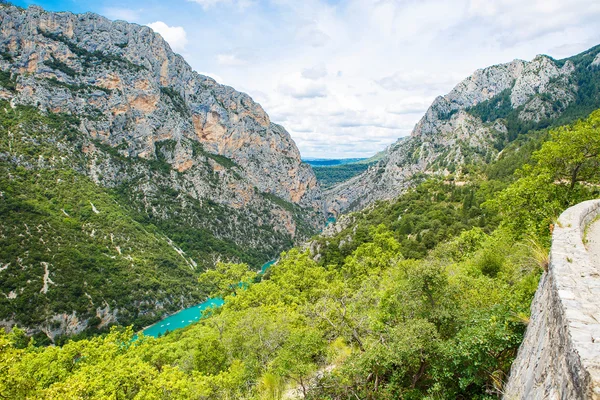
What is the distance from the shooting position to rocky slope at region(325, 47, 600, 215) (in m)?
144

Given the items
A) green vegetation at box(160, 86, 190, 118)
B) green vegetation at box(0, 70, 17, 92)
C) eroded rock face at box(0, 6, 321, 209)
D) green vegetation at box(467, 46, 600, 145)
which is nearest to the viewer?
green vegetation at box(0, 70, 17, 92)

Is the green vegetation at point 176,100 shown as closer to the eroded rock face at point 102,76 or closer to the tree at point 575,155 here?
the eroded rock face at point 102,76

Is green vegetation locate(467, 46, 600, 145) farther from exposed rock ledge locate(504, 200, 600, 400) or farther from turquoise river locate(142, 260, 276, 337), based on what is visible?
exposed rock ledge locate(504, 200, 600, 400)

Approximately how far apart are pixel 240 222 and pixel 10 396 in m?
167

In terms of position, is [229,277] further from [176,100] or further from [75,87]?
[176,100]

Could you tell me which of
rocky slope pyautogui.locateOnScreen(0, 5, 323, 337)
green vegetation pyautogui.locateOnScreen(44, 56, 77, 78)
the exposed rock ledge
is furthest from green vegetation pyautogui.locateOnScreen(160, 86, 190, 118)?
the exposed rock ledge

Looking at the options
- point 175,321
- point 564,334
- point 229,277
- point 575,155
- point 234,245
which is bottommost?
point 175,321

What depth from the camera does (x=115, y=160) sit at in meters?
140

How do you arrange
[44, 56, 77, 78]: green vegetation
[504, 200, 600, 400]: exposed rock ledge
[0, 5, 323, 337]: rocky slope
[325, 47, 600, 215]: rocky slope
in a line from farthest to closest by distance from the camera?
1. [325, 47, 600, 215]: rocky slope
2. [44, 56, 77, 78]: green vegetation
3. [0, 5, 323, 337]: rocky slope
4. [504, 200, 600, 400]: exposed rock ledge

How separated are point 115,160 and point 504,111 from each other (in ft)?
643

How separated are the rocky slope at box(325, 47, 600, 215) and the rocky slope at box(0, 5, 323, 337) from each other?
91.3 metres

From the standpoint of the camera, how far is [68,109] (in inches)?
5212

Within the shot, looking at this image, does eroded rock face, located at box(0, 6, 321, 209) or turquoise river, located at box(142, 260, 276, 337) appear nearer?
turquoise river, located at box(142, 260, 276, 337)

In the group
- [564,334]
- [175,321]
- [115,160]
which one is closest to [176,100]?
[115,160]
